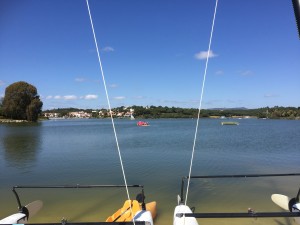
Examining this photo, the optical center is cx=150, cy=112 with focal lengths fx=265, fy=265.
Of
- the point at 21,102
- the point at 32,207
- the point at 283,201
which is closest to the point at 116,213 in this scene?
the point at 32,207


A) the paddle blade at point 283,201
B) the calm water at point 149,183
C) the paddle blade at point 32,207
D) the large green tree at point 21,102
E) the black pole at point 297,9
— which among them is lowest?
the calm water at point 149,183

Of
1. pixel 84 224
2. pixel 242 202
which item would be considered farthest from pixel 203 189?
pixel 84 224

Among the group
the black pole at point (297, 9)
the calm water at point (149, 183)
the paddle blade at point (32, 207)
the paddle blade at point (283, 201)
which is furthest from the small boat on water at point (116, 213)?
the black pole at point (297, 9)

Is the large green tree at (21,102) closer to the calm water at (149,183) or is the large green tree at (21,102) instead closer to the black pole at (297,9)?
the calm water at (149,183)

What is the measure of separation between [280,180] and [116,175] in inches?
310

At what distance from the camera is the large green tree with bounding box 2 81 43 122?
86688 mm

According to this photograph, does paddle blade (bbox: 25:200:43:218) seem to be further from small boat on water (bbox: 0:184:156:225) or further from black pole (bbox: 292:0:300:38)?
black pole (bbox: 292:0:300:38)

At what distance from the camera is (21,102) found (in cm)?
8738

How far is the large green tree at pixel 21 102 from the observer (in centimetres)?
8669

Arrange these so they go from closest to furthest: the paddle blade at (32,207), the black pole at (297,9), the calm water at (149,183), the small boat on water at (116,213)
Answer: the black pole at (297,9), the small boat on water at (116,213), the paddle blade at (32,207), the calm water at (149,183)

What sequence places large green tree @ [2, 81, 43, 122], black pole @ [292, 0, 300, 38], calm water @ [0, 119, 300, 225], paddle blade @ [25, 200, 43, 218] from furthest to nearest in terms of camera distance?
large green tree @ [2, 81, 43, 122]
calm water @ [0, 119, 300, 225]
paddle blade @ [25, 200, 43, 218]
black pole @ [292, 0, 300, 38]

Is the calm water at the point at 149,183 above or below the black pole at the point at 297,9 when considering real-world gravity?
below

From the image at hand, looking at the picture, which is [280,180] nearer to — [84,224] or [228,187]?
[228,187]

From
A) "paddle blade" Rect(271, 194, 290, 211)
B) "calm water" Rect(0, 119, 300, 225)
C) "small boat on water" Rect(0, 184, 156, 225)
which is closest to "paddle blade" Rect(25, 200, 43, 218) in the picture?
"small boat on water" Rect(0, 184, 156, 225)
